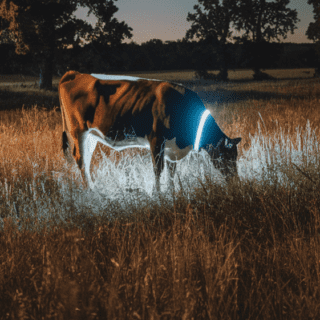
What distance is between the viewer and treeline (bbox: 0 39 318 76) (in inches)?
861

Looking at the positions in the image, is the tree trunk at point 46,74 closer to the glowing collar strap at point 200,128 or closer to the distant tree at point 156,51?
the glowing collar strap at point 200,128

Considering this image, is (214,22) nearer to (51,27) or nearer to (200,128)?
(51,27)

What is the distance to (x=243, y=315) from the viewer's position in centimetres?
201

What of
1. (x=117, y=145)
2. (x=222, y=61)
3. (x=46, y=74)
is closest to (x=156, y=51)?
(x=222, y=61)

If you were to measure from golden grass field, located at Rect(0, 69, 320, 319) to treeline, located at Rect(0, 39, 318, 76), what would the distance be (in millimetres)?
17575

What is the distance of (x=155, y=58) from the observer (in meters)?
63.8

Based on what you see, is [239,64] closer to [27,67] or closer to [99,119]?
[27,67]

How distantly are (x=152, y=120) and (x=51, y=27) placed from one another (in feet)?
57.1

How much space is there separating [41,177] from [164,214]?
2.36 meters

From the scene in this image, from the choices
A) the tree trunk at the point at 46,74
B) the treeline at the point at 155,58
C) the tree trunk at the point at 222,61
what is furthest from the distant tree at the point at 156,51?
the tree trunk at the point at 46,74

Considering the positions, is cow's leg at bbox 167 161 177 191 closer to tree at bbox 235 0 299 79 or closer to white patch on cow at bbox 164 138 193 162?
white patch on cow at bbox 164 138 193 162

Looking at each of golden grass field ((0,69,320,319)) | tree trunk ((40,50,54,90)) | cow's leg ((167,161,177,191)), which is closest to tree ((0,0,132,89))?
tree trunk ((40,50,54,90))

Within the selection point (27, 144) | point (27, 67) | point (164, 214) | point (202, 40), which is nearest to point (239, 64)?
point (202, 40)

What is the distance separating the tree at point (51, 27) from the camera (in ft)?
51.2
